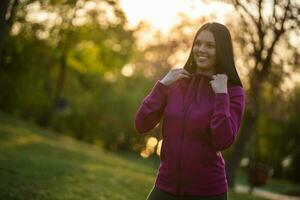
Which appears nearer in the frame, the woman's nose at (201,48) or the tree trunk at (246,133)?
the woman's nose at (201,48)

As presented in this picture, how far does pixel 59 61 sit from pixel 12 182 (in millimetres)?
25769

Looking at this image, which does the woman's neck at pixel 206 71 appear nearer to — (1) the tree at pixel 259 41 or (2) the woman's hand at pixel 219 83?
(2) the woman's hand at pixel 219 83

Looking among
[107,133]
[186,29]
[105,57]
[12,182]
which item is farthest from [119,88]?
[12,182]

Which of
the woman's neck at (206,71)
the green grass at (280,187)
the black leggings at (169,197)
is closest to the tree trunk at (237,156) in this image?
the green grass at (280,187)

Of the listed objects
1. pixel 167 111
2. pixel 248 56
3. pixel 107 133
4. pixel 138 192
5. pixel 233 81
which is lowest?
pixel 107 133

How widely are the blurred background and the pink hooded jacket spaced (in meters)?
1.91

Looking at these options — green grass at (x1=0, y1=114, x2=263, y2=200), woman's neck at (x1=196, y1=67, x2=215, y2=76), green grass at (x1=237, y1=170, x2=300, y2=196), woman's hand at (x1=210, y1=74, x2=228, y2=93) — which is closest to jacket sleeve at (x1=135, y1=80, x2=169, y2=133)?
woman's neck at (x1=196, y1=67, x2=215, y2=76)

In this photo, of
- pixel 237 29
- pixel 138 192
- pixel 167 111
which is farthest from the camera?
pixel 237 29

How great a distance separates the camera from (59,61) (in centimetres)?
3512

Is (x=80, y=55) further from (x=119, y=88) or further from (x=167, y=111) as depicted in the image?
(x=167, y=111)

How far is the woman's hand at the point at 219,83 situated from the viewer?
3.53 metres

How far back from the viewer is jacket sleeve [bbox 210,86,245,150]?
133 inches

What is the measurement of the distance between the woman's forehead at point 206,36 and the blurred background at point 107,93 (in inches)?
79.8

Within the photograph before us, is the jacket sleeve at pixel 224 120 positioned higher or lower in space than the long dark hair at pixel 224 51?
lower
